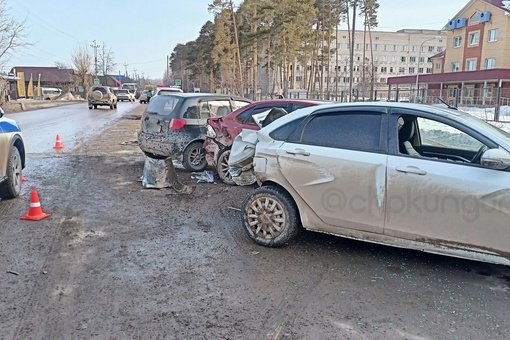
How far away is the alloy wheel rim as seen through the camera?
188 inches

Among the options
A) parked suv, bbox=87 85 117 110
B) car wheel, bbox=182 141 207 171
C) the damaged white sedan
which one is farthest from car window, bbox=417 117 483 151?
parked suv, bbox=87 85 117 110

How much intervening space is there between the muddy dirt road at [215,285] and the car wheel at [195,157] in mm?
2935

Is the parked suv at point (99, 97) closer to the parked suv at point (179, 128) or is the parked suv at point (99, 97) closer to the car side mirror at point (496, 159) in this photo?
the parked suv at point (179, 128)

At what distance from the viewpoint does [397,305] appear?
3.60 metres

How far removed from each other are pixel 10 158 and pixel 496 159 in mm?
6213

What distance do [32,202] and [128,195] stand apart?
5.51 ft

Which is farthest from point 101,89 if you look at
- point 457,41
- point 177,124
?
point 457,41

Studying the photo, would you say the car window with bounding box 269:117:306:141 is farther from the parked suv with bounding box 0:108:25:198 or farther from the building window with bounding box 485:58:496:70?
the building window with bounding box 485:58:496:70

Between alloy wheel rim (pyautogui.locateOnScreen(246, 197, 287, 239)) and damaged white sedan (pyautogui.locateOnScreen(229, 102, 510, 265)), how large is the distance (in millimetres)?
11

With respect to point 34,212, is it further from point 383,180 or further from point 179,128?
point 383,180

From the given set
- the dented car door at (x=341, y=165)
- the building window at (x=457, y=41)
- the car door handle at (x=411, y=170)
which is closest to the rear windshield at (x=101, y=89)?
the dented car door at (x=341, y=165)

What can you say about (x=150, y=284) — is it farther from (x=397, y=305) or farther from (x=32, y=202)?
(x=32, y=202)

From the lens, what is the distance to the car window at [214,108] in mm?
9255

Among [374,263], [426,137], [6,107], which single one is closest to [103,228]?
[374,263]
